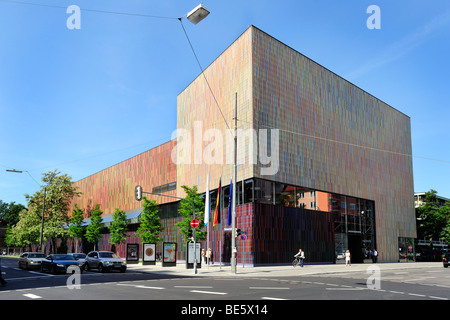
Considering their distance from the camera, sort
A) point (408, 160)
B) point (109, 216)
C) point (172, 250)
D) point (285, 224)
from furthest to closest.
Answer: point (109, 216) < point (408, 160) < point (285, 224) < point (172, 250)

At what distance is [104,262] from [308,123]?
28260mm

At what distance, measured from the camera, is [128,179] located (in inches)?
2616

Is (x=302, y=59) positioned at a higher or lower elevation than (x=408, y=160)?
higher

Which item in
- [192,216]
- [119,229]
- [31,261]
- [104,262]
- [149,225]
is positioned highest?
[192,216]

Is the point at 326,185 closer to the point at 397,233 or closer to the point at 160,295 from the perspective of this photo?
the point at 397,233

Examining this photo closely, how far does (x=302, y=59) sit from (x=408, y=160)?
1146 inches

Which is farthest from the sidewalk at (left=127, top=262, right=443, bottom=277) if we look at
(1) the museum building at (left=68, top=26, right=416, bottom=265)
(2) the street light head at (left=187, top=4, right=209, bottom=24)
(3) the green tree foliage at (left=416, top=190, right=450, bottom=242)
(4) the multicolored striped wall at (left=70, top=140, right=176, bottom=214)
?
(3) the green tree foliage at (left=416, top=190, right=450, bottom=242)

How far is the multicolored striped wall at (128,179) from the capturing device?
5624cm

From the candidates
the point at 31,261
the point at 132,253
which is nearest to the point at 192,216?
the point at 132,253

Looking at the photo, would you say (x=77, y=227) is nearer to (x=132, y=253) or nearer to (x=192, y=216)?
(x=132, y=253)

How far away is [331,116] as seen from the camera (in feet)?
163

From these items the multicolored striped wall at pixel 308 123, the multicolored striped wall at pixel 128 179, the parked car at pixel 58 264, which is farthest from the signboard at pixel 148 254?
the multicolored striped wall at pixel 128 179
